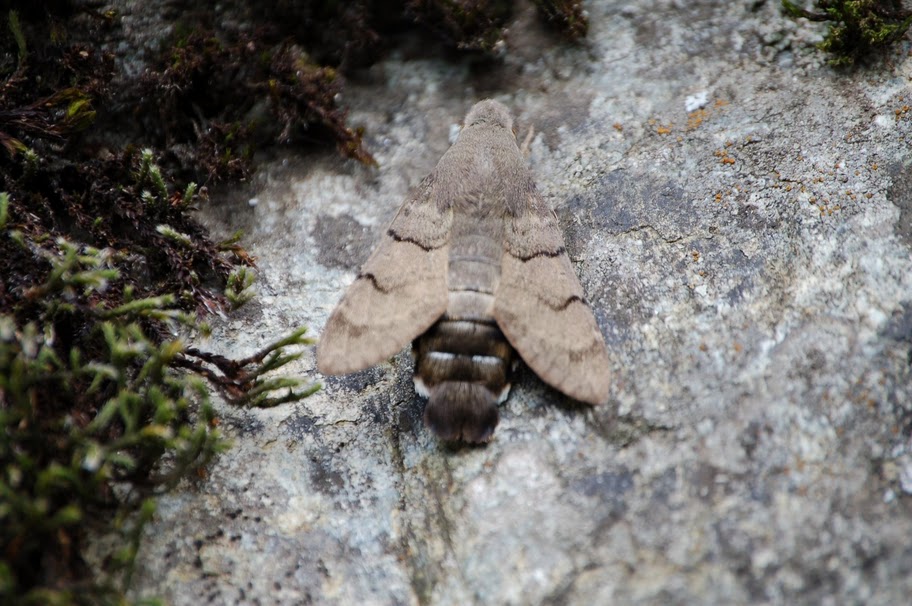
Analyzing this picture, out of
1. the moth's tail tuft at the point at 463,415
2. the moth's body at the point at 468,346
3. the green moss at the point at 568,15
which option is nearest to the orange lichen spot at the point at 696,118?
the green moss at the point at 568,15

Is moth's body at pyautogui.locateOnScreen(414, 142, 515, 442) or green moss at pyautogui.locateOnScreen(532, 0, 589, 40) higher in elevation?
green moss at pyautogui.locateOnScreen(532, 0, 589, 40)

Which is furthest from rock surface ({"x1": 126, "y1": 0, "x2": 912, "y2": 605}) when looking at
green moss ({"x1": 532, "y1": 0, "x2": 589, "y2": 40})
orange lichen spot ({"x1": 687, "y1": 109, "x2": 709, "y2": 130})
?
green moss ({"x1": 532, "y1": 0, "x2": 589, "y2": 40})

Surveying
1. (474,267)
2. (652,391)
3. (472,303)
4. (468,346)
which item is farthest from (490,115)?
(652,391)

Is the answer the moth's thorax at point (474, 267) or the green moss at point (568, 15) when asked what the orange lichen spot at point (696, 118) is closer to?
the green moss at point (568, 15)

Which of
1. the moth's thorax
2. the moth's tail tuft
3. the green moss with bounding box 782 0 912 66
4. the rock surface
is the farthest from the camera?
the green moss with bounding box 782 0 912 66

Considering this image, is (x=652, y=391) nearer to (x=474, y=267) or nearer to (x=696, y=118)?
(x=474, y=267)

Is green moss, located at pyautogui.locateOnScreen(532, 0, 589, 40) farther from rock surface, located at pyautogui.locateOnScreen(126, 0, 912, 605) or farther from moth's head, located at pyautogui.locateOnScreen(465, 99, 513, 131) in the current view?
moth's head, located at pyautogui.locateOnScreen(465, 99, 513, 131)
